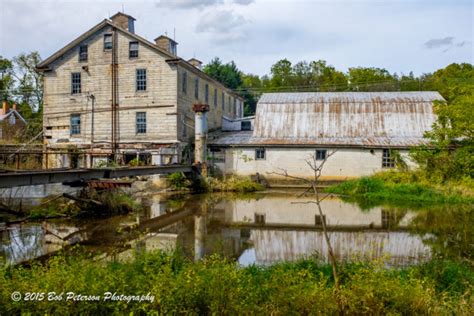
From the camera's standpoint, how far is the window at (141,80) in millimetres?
29812

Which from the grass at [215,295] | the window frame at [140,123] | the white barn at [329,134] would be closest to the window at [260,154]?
the white barn at [329,134]

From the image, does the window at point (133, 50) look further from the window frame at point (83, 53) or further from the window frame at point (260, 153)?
the window frame at point (260, 153)

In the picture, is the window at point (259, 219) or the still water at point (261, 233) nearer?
the still water at point (261, 233)

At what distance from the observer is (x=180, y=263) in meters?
8.45

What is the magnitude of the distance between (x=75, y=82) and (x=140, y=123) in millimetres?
5877

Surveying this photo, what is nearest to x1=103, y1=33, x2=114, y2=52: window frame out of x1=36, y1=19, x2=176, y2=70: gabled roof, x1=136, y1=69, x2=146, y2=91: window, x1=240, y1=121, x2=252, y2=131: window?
x1=36, y1=19, x2=176, y2=70: gabled roof

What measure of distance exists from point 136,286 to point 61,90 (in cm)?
2826

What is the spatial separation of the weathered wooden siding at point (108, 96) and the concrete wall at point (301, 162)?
4.68 metres

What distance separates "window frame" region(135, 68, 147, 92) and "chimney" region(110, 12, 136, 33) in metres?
3.33

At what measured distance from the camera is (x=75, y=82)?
3116 centimetres

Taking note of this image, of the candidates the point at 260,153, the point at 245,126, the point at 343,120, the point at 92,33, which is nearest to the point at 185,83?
the point at 260,153

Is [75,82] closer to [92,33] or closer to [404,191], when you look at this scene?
[92,33]

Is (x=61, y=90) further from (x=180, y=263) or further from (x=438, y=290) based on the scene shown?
(x=438, y=290)

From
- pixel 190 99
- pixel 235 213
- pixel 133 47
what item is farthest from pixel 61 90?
pixel 235 213
